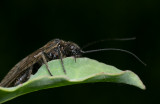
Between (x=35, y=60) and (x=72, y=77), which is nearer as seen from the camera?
(x=72, y=77)

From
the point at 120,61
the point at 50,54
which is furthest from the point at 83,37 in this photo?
the point at 50,54

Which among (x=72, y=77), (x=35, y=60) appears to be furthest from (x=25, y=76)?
(x=72, y=77)

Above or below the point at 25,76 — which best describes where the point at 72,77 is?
above

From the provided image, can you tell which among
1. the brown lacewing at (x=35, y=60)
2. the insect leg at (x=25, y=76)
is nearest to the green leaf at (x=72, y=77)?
the brown lacewing at (x=35, y=60)

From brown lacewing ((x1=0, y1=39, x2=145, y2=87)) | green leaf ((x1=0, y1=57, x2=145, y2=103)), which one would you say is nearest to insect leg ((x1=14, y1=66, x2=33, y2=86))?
brown lacewing ((x1=0, y1=39, x2=145, y2=87))

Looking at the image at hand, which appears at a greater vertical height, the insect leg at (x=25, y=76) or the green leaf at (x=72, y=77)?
the green leaf at (x=72, y=77)

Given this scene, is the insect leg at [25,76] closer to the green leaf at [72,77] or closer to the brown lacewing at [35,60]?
the brown lacewing at [35,60]

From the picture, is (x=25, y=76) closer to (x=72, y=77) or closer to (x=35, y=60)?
(x=35, y=60)
